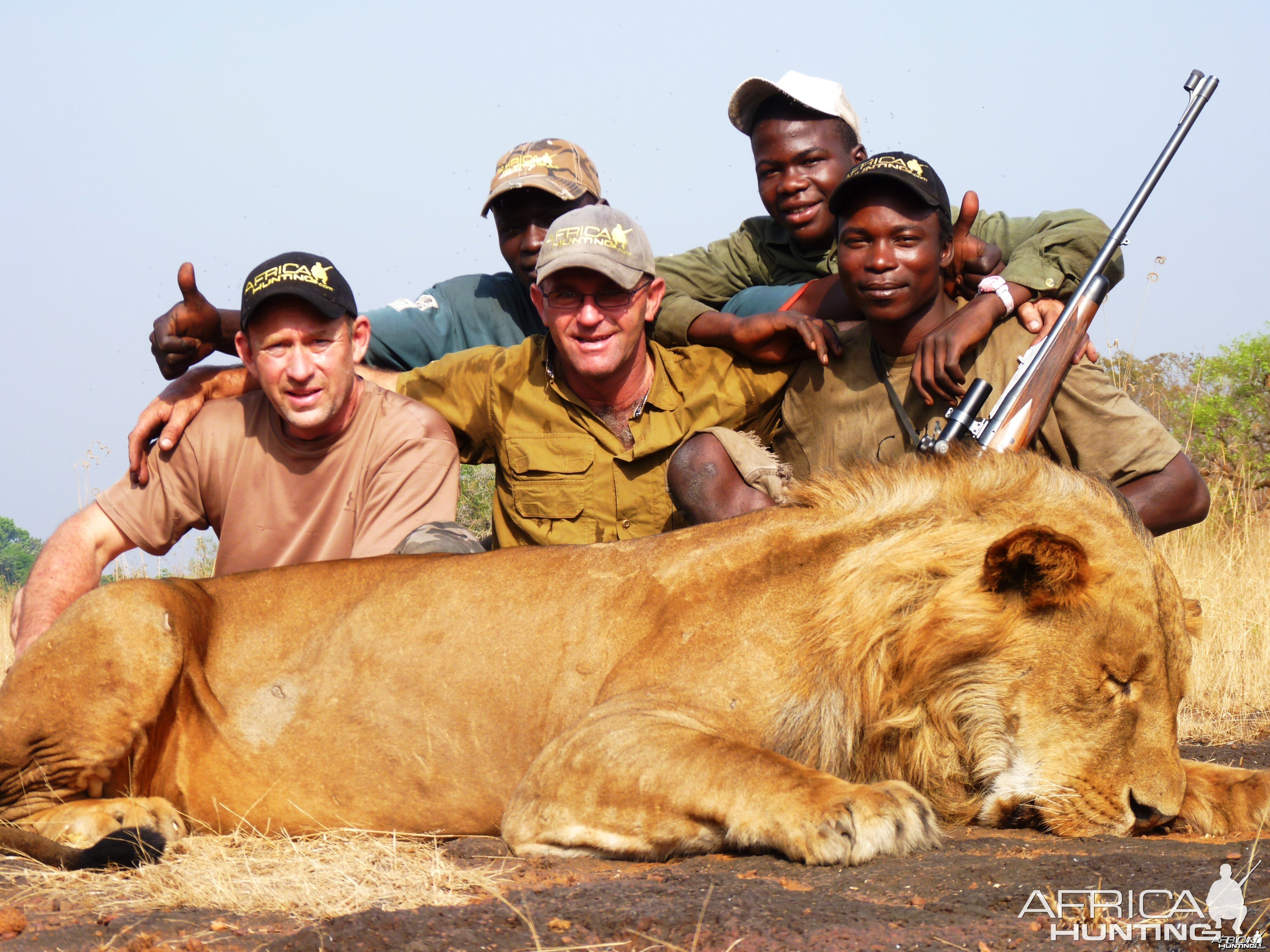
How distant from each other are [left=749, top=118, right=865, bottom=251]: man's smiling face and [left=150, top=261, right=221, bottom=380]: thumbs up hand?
2.81m

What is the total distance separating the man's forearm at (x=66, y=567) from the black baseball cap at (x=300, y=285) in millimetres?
998

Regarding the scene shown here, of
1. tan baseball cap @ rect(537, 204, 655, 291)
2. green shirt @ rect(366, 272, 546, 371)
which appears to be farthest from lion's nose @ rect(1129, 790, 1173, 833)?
green shirt @ rect(366, 272, 546, 371)

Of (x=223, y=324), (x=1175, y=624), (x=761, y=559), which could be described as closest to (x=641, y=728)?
(x=761, y=559)

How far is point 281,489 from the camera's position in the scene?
501 centimetres

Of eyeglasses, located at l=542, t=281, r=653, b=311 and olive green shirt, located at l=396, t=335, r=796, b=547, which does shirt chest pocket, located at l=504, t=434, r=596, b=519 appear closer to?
olive green shirt, located at l=396, t=335, r=796, b=547

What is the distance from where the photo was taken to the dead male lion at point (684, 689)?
3.13 meters

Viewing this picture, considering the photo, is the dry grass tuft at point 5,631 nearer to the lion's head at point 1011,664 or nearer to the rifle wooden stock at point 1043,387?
the lion's head at point 1011,664

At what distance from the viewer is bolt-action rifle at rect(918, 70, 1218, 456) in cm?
455

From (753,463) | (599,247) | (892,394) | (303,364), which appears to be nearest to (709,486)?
(753,463)

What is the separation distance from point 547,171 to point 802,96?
53.9 inches

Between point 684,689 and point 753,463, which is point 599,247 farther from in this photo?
point 684,689

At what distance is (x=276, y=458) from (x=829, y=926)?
3416 millimetres

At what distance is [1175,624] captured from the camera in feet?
10.8

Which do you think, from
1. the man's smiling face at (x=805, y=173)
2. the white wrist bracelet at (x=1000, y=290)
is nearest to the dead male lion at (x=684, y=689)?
the white wrist bracelet at (x=1000, y=290)
